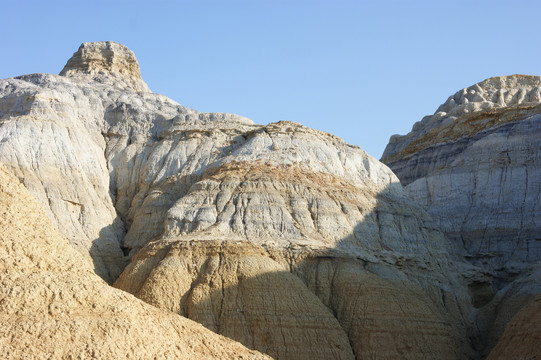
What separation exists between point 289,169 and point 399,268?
10.4 metres

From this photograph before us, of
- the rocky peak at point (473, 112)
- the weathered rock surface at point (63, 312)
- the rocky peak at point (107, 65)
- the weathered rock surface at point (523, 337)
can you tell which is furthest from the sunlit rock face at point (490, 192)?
the weathered rock surface at point (63, 312)

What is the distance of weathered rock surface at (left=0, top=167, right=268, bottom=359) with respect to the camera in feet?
75.5

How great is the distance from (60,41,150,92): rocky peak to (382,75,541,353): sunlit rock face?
28430mm

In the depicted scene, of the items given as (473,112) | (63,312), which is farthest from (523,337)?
(473,112)

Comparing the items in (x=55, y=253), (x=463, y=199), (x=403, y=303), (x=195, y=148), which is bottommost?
(x=403, y=303)

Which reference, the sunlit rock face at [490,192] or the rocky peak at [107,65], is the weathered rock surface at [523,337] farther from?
the rocky peak at [107,65]

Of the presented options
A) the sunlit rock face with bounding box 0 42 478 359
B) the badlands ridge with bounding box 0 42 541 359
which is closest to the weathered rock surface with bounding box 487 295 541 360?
the badlands ridge with bounding box 0 42 541 359

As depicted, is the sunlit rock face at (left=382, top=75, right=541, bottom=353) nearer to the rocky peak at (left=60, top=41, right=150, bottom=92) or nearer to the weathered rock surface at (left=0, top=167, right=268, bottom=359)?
the rocky peak at (left=60, top=41, right=150, bottom=92)

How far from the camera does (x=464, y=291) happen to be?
55062mm

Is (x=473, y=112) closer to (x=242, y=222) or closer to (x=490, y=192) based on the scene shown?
(x=490, y=192)

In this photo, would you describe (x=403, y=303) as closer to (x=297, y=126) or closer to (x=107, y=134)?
(x=297, y=126)

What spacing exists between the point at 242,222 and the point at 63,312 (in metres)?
26.8

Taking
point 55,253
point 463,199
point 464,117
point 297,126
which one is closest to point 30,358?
point 55,253

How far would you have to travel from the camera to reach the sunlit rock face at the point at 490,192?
2178 inches
